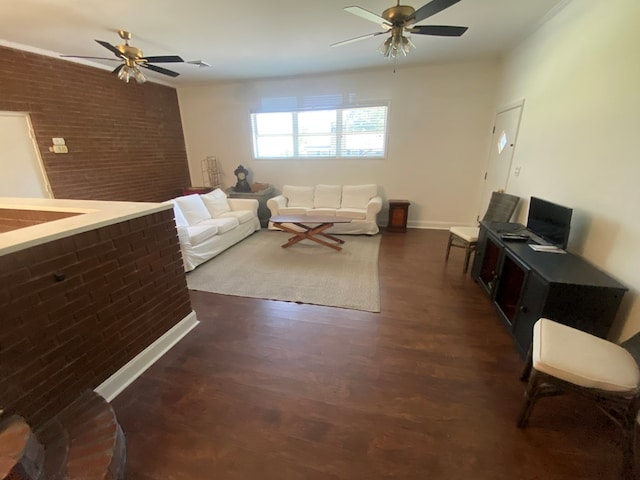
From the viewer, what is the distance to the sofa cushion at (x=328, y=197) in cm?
490

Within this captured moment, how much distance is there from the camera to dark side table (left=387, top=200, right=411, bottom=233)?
4668 millimetres

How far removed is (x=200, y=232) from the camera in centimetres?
339

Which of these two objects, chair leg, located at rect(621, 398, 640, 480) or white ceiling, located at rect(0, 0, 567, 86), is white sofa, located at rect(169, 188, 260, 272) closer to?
white ceiling, located at rect(0, 0, 567, 86)

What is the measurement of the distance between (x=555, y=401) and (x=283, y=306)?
2014mm

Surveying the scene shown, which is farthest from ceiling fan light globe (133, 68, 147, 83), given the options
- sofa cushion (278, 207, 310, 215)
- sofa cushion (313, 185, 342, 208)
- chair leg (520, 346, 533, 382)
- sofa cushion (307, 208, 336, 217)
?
chair leg (520, 346, 533, 382)

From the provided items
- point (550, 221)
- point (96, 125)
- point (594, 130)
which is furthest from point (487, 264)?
point (96, 125)

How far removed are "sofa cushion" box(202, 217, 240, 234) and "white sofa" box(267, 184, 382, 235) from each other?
0.81 meters

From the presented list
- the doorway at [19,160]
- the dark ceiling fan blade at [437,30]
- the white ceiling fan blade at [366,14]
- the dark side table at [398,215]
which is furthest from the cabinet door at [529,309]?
the doorway at [19,160]

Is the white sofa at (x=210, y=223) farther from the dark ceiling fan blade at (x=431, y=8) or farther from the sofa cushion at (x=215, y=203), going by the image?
the dark ceiling fan blade at (x=431, y=8)

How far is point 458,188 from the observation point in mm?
4688

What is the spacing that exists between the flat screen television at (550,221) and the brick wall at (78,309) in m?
2.99

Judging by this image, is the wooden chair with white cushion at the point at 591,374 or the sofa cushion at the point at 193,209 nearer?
the wooden chair with white cushion at the point at 591,374

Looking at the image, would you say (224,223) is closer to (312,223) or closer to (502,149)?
(312,223)

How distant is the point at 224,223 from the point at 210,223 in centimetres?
19
